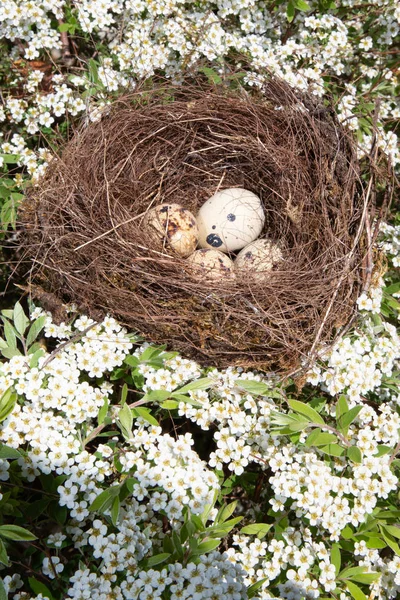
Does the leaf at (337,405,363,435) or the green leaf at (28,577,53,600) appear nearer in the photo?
the green leaf at (28,577,53,600)

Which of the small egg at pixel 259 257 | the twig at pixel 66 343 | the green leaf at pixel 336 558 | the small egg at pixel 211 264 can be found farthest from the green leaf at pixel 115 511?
the small egg at pixel 259 257

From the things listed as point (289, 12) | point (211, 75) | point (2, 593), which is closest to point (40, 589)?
point (2, 593)

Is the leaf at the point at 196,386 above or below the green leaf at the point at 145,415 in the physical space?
above

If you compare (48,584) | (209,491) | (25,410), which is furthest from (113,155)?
(48,584)

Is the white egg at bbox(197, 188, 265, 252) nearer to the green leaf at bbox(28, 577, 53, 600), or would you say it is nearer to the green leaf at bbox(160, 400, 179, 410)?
the green leaf at bbox(160, 400, 179, 410)

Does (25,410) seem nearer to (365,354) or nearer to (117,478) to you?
(117,478)

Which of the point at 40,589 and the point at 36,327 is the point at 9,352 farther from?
the point at 40,589

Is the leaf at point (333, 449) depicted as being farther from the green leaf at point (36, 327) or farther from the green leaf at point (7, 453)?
the green leaf at point (36, 327)

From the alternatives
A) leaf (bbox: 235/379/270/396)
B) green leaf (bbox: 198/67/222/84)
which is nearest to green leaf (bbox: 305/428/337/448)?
leaf (bbox: 235/379/270/396)
